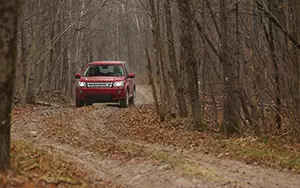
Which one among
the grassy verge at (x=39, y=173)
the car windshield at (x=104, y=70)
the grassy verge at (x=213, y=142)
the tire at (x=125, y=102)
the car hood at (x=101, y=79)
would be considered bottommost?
the grassy verge at (x=213, y=142)

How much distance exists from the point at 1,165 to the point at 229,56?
281 inches

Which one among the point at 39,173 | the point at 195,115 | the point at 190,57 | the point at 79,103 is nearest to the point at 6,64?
the point at 39,173

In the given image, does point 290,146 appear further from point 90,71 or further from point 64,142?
point 90,71

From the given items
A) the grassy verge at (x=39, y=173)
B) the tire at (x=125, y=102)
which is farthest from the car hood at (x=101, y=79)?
the grassy verge at (x=39, y=173)

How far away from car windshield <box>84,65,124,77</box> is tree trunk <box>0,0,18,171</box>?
Answer: 13.7 meters

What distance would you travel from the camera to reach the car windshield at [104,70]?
770 inches

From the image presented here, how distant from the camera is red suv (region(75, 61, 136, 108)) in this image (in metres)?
18.8

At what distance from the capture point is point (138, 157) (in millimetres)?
9125

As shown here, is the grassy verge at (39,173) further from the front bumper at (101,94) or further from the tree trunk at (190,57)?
the front bumper at (101,94)

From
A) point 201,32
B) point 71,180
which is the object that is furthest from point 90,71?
point 71,180

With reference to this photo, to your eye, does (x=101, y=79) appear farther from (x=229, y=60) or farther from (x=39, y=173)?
(x=39, y=173)

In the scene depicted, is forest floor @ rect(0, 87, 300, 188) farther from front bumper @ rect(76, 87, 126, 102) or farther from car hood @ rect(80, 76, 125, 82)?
car hood @ rect(80, 76, 125, 82)

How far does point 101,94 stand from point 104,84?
0.44m

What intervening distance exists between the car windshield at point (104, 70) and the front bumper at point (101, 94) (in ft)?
2.90
